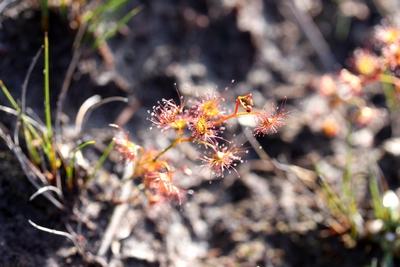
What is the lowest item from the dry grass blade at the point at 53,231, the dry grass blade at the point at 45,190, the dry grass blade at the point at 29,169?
the dry grass blade at the point at 53,231

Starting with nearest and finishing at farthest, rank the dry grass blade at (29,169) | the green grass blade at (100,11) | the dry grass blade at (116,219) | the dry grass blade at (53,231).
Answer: the dry grass blade at (53,231) → the dry grass blade at (29,169) → the dry grass blade at (116,219) → the green grass blade at (100,11)

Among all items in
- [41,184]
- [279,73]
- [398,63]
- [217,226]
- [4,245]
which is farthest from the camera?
[279,73]

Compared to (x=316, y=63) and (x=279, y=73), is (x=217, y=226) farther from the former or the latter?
(x=316, y=63)

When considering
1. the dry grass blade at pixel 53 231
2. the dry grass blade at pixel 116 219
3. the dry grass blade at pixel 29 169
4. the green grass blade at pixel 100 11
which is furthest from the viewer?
the green grass blade at pixel 100 11

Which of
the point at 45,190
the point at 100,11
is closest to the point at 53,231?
the point at 45,190

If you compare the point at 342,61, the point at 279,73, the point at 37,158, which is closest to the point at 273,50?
the point at 279,73

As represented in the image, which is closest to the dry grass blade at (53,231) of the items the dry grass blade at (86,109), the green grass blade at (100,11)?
the dry grass blade at (86,109)

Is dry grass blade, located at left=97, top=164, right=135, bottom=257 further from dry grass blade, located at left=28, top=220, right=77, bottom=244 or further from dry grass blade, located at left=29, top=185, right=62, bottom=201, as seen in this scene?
dry grass blade, located at left=29, top=185, right=62, bottom=201

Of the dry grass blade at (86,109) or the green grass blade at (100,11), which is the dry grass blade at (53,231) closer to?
the dry grass blade at (86,109)

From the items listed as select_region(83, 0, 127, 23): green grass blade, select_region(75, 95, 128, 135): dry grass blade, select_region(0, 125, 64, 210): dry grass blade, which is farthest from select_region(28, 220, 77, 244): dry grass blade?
select_region(83, 0, 127, 23): green grass blade

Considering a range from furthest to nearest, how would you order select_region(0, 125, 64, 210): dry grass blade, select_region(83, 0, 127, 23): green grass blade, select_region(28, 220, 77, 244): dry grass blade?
select_region(83, 0, 127, 23): green grass blade < select_region(0, 125, 64, 210): dry grass blade < select_region(28, 220, 77, 244): dry grass blade

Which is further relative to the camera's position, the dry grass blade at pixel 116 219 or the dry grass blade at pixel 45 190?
the dry grass blade at pixel 116 219
